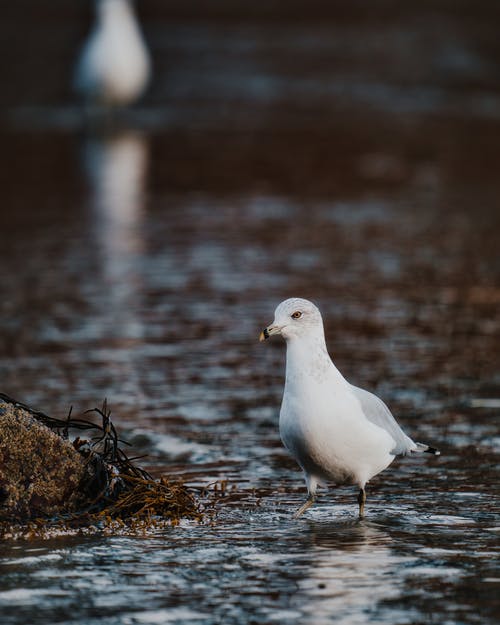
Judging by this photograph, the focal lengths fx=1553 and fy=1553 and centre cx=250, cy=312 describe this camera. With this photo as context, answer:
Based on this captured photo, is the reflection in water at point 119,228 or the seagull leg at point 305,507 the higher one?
the reflection in water at point 119,228

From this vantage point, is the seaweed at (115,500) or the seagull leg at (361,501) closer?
the seaweed at (115,500)

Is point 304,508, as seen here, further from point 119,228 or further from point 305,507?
point 119,228

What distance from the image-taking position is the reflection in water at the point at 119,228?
1236 centimetres

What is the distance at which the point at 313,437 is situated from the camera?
6855 mm

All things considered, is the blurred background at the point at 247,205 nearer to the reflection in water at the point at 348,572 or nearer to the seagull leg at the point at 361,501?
the seagull leg at the point at 361,501

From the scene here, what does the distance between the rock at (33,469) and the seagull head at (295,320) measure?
107 centimetres

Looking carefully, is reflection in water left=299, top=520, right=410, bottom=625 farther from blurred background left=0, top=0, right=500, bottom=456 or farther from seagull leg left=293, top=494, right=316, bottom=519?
blurred background left=0, top=0, right=500, bottom=456

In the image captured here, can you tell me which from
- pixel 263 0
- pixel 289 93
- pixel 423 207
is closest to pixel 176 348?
pixel 423 207

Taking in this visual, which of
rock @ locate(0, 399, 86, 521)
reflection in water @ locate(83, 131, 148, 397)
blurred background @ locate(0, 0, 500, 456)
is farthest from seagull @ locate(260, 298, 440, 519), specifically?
reflection in water @ locate(83, 131, 148, 397)

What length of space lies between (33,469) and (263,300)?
6426 mm

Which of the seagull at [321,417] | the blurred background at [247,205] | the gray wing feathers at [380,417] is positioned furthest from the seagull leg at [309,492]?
the blurred background at [247,205]

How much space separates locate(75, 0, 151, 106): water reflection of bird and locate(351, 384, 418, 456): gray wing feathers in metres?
18.9

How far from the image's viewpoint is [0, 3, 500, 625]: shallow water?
614 cm

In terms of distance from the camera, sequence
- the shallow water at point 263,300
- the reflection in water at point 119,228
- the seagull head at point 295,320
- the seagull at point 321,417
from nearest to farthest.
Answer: the shallow water at point 263,300 < the seagull at point 321,417 < the seagull head at point 295,320 < the reflection in water at point 119,228
